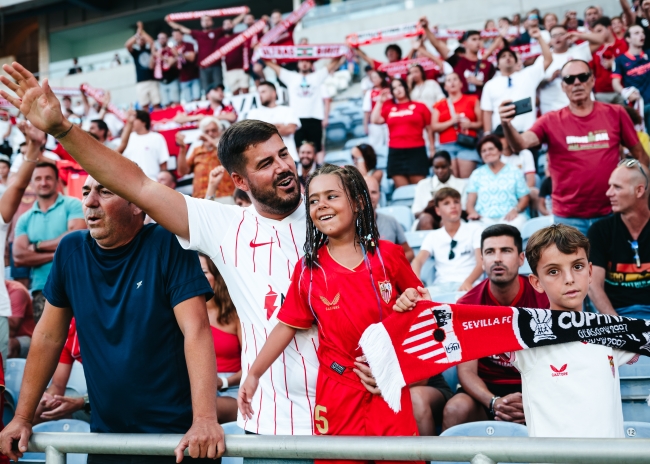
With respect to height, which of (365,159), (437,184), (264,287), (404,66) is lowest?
(264,287)

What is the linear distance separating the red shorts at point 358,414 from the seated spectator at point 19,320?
3.79m

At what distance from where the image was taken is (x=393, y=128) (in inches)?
348

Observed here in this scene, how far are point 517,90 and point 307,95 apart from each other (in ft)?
9.64

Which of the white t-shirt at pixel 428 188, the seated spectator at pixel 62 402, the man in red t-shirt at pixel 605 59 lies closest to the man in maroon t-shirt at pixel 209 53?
the white t-shirt at pixel 428 188

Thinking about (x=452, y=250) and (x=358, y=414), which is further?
(x=452, y=250)

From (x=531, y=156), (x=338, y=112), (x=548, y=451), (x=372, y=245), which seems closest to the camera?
Result: (x=548, y=451)

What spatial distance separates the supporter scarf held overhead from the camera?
225 cm

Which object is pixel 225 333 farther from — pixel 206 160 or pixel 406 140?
pixel 406 140

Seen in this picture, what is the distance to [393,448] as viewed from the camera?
1847mm

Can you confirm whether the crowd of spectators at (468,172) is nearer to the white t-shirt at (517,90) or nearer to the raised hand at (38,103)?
the white t-shirt at (517,90)

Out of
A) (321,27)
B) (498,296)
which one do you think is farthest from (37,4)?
(498,296)

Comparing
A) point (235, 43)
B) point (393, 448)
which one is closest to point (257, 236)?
point (393, 448)

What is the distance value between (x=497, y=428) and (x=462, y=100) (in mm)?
6633

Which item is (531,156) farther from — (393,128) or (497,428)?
(497,428)
